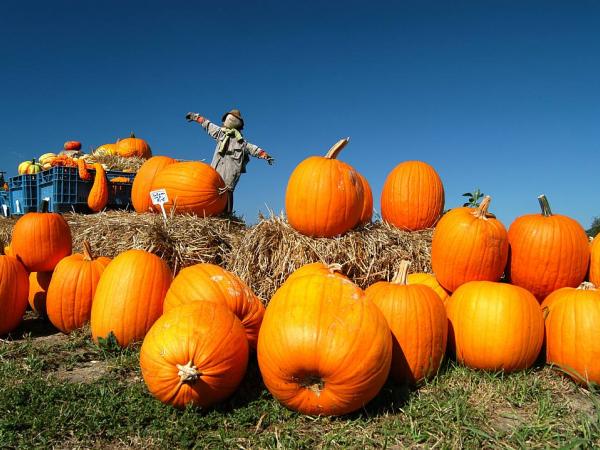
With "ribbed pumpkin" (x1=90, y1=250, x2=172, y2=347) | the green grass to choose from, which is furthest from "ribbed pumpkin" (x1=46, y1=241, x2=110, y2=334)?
the green grass

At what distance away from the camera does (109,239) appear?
18.1ft

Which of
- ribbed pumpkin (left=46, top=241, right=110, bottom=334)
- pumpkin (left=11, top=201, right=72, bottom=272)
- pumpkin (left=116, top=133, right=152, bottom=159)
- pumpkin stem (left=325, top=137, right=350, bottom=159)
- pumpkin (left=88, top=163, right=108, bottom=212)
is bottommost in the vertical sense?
ribbed pumpkin (left=46, top=241, right=110, bottom=334)

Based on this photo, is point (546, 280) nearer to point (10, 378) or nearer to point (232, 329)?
point (232, 329)

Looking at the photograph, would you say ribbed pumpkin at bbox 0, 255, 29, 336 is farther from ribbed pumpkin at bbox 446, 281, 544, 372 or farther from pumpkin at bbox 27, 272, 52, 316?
ribbed pumpkin at bbox 446, 281, 544, 372

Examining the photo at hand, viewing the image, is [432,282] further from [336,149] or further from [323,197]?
[336,149]

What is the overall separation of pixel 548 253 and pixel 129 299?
11.0 ft

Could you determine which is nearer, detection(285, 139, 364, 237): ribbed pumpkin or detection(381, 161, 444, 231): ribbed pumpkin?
detection(285, 139, 364, 237): ribbed pumpkin

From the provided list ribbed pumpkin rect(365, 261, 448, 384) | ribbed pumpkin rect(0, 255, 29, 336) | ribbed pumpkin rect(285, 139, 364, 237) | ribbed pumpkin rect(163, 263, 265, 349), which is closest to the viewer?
ribbed pumpkin rect(365, 261, 448, 384)

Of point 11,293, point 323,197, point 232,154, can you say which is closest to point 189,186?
point 232,154

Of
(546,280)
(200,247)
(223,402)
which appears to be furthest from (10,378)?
(546,280)

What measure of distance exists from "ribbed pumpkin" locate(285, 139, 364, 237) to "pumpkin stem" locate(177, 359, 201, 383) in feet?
7.46

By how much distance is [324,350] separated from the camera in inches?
92.7

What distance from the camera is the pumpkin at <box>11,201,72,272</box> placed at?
452 centimetres

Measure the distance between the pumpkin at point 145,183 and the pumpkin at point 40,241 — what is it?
5.18ft
